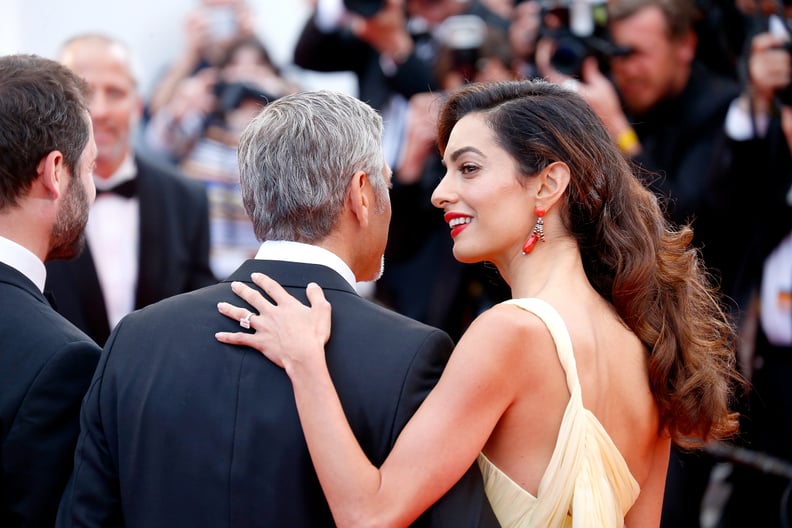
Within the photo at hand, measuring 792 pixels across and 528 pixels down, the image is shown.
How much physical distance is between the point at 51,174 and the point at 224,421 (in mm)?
756

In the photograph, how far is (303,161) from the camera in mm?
2293

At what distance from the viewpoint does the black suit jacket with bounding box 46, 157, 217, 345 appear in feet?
15.8

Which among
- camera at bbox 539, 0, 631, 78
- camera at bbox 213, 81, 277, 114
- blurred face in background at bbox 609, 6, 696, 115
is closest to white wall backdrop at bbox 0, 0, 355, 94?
camera at bbox 213, 81, 277, 114

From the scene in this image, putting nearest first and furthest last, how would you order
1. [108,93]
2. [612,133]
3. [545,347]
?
[545,347] → [612,133] → [108,93]

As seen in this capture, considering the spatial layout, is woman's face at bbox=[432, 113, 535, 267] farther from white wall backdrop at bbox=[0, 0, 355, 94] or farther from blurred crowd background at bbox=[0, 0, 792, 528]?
white wall backdrop at bbox=[0, 0, 355, 94]

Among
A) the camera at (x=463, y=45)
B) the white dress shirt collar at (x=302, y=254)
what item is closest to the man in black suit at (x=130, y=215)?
the camera at (x=463, y=45)

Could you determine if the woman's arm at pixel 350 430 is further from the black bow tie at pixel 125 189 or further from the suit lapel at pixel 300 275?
the black bow tie at pixel 125 189

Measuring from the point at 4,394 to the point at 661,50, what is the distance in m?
3.52

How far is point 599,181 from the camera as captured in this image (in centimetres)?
266

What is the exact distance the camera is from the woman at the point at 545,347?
7.18ft

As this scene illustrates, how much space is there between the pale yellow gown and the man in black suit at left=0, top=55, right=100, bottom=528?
93 cm

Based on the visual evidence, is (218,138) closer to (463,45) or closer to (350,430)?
(463,45)

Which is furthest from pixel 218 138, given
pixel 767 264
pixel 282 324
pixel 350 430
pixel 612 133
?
pixel 350 430

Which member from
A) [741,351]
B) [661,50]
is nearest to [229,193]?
[661,50]
